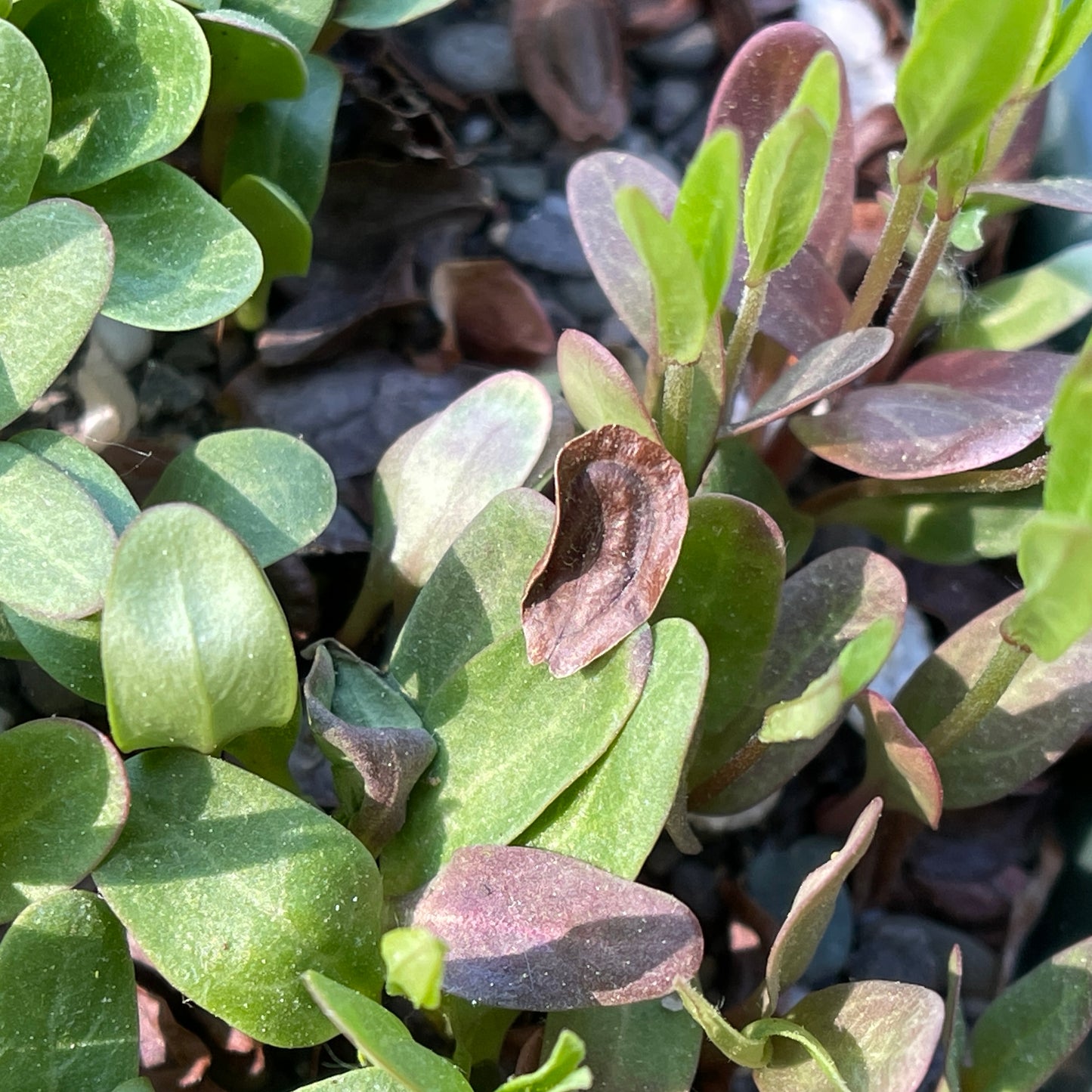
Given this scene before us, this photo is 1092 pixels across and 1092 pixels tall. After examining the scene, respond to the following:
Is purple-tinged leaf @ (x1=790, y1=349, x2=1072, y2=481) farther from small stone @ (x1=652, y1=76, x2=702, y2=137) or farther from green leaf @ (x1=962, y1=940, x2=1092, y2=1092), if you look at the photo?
small stone @ (x1=652, y1=76, x2=702, y2=137)

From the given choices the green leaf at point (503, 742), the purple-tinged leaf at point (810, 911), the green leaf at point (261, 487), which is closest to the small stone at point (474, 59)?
the green leaf at point (261, 487)

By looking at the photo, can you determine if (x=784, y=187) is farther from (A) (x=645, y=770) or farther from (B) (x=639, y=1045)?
(B) (x=639, y=1045)

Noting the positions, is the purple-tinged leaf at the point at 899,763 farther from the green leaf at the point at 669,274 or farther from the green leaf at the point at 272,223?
the green leaf at the point at 272,223

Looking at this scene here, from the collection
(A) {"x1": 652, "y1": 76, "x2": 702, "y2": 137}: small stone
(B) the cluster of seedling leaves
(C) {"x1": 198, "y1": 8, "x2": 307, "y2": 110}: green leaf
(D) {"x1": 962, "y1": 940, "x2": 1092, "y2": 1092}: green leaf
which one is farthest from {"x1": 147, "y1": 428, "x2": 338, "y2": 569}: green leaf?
(A) {"x1": 652, "y1": 76, "x2": 702, "y2": 137}: small stone

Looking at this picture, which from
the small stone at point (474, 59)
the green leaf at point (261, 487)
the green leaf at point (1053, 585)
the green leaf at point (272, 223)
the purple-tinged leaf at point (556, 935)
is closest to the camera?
the green leaf at point (1053, 585)

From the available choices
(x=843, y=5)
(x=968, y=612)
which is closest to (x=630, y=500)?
(x=968, y=612)

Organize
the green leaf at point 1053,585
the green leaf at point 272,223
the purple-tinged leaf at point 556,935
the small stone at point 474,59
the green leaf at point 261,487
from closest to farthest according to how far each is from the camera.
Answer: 1. the green leaf at point 1053,585
2. the purple-tinged leaf at point 556,935
3. the green leaf at point 261,487
4. the green leaf at point 272,223
5. the small stone at point 474,59

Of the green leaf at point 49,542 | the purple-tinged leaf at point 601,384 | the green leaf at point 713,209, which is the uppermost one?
the green leaf at point 713,209

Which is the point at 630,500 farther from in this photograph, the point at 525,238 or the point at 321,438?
the point at 525,238

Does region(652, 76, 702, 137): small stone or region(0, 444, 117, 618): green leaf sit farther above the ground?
Result: region(652, 76, 702, 137): small stone
